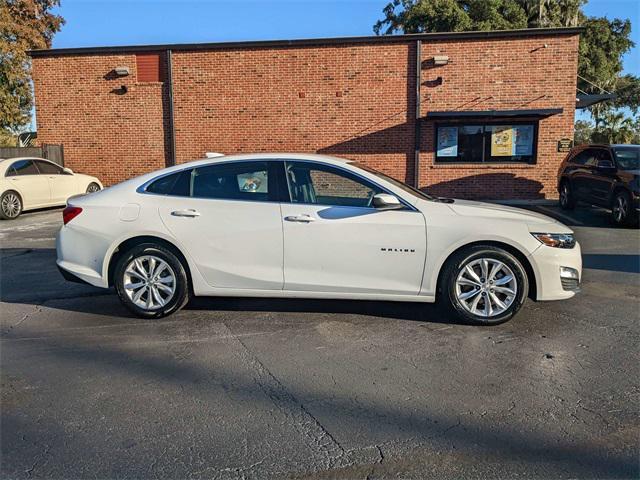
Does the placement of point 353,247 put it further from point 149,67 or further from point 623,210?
point 149,67

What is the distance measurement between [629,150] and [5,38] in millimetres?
31629

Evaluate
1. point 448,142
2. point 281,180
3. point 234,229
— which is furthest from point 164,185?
point 448,142

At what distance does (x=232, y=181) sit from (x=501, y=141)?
1234 centimetres

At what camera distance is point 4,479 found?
108 inches

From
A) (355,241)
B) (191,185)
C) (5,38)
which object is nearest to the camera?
(355,241)

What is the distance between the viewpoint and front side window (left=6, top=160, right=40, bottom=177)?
12.6 meters

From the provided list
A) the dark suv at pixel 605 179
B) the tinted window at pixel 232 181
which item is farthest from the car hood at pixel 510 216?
the dark suv at pixel 605 179

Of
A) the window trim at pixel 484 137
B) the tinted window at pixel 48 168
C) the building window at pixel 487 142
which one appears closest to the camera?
the tinted window at pixel 48 168

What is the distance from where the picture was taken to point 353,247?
4.92 m

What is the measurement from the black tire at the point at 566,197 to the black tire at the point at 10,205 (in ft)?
42.5

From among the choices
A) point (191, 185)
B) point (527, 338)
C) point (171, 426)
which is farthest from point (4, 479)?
point (527, 338)

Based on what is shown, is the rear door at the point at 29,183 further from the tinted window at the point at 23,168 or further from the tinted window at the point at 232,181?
the tinted window at the point at 232,181

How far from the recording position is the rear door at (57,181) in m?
13.6

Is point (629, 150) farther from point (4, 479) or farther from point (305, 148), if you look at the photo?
point (4, 479)
